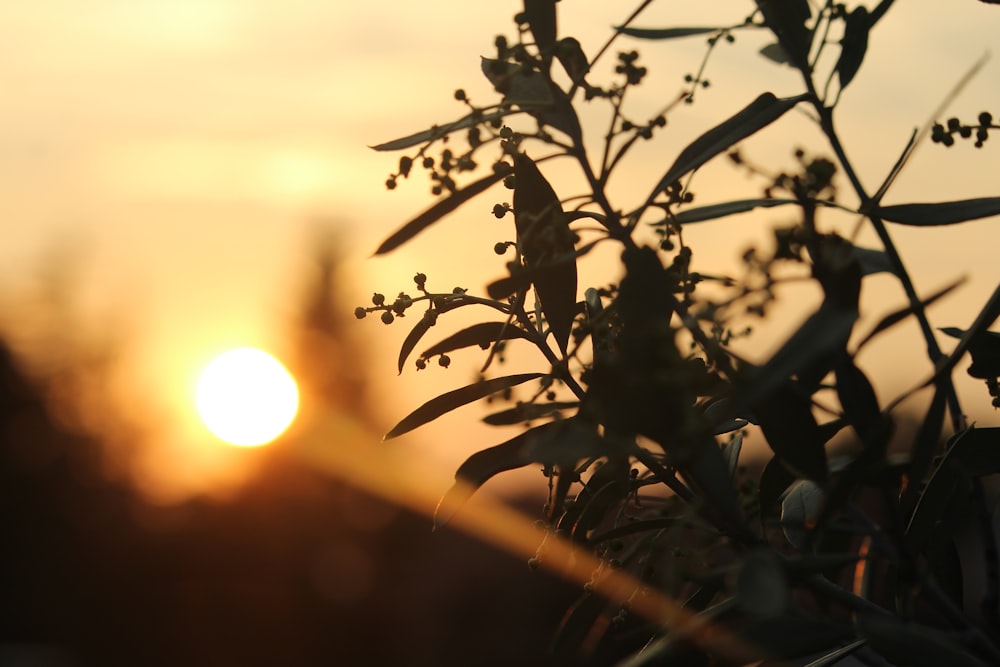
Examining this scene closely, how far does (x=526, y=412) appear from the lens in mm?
986

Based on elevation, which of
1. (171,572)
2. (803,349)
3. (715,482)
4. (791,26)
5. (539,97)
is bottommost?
(171,572)

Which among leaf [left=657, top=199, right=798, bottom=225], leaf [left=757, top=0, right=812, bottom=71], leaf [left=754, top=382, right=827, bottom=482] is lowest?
leaf [left=754, top=382, right=827, bottom=482]

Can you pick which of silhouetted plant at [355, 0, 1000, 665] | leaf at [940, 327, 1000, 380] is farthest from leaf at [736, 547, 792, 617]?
leaf at [940, 327, 1000, 380]

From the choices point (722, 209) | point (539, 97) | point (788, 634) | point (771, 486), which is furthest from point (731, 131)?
point (788, 634)

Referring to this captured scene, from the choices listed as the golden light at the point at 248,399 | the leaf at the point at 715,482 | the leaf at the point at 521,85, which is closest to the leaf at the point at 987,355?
the leaf at the point at 715,482

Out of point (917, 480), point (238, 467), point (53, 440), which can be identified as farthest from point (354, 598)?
point (917, 480)

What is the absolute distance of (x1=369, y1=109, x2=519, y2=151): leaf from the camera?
40.1 inches

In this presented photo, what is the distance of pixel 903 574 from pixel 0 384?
25.7 meters

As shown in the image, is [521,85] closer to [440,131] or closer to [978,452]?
[440,131]

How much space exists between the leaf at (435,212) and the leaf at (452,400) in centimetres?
22

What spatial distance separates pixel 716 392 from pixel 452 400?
356 millimetres

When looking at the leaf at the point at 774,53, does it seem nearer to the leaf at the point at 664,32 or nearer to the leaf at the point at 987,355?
the leaf at the point at 664,32

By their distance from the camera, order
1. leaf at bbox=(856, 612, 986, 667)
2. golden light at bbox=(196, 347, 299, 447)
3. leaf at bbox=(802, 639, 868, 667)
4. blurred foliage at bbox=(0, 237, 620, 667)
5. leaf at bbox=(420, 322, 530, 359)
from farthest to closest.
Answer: golden light at bbox=(196, 347, 299, 447), blurred foliage at bbox=(0, 237, 620, 667), leaf at bbox=(420, 322, 530, 359), leaf at bbox=(802, 639, 868, 667), leaf at bbox=(856, 612, 986, 667)

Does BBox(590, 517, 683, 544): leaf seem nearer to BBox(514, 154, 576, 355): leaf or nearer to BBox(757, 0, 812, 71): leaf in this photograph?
BBox(514, 154, 576, 355): leaf
